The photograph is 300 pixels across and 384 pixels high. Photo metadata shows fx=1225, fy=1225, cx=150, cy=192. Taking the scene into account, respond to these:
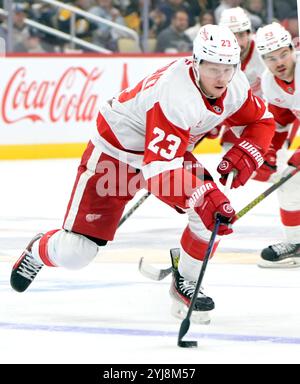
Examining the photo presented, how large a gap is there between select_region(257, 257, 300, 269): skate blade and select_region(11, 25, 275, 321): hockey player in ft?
3.29

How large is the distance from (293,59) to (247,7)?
230 inches

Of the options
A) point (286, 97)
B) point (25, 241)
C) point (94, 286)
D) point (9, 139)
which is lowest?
point (9, 139)

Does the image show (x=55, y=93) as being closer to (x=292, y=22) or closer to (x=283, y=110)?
(x=292, y=22)

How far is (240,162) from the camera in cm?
469

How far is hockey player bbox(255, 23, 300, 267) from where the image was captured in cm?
580

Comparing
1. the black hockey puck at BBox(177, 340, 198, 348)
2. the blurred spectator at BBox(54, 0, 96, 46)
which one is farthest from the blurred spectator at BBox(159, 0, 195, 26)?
the black hockey puck at BBox(177, 340, 198, 348)

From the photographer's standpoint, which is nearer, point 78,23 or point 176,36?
point 78,23

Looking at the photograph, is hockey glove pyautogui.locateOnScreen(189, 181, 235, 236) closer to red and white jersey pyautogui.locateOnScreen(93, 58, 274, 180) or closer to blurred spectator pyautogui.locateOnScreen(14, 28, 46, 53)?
red and white jersey pyautogui.locateOnScreen(93, 58, 274, 180)

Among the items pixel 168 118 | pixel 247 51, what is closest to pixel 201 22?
pixel 247 51

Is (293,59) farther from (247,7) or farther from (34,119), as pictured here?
(247,7)

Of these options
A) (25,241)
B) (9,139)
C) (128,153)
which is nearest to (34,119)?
(9,139)

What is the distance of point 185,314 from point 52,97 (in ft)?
19.7

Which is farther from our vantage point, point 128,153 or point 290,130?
point 290,130

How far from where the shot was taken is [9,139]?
10.2 m
